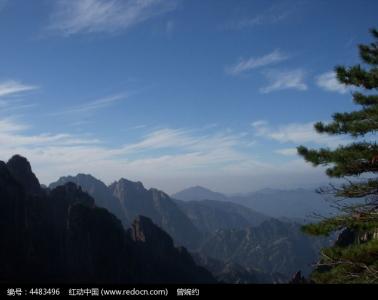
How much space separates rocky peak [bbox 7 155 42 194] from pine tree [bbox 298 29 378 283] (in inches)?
5500

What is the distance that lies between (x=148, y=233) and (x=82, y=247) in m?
55.7

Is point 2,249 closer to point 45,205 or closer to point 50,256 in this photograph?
point 50,256

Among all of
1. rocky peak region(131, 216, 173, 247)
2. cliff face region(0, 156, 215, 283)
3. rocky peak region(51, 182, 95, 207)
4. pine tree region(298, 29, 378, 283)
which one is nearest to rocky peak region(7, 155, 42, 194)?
cliff face region(0, 156, 215, 283)

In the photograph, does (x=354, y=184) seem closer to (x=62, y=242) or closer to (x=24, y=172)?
(x=62, y=242)

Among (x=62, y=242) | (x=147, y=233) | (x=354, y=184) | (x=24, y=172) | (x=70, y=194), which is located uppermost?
(x=24, y=172)

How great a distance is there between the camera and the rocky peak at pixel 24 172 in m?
147

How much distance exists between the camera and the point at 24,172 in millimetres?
150500

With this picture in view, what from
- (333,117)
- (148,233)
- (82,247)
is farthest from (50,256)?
(333,117)

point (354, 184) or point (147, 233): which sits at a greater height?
point (354, 184)

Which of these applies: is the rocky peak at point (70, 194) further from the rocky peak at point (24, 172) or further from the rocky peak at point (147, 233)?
the rocky peak at point (147, 233)

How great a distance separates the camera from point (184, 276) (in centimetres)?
18612

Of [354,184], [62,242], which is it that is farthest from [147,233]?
[354,184]

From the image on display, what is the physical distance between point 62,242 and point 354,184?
414 feet

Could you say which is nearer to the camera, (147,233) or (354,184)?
(354,184)
